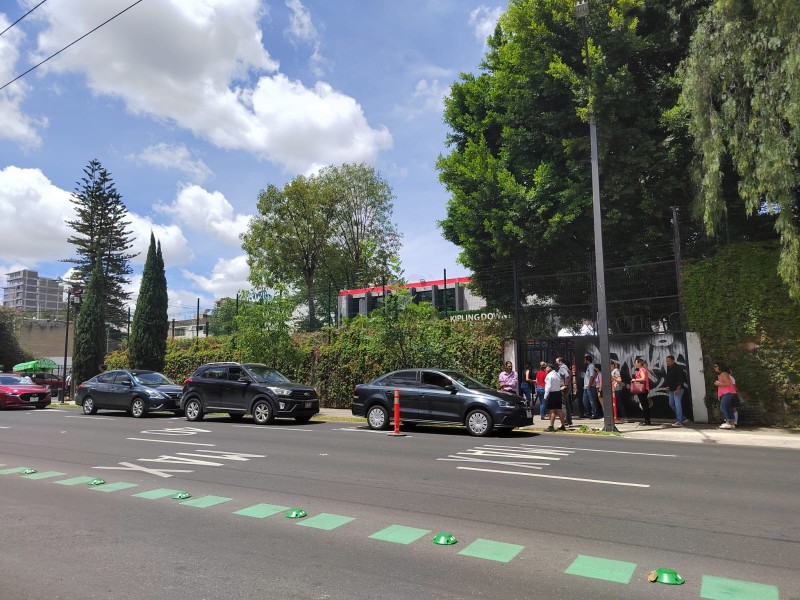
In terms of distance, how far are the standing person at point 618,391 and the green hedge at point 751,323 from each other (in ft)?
7.43

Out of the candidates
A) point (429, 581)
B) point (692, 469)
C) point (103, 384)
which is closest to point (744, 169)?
point (692, 469)

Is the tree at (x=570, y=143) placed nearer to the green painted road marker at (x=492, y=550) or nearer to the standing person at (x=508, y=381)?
the standing person at (x=508, y=381)

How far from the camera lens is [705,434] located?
1330 centimetres

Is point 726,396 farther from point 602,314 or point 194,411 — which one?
point 194,411

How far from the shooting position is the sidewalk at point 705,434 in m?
12.2

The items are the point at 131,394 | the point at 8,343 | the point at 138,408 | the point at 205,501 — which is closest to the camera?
the point at 205,501

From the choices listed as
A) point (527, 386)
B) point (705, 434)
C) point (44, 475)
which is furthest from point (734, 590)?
point (527, 386)

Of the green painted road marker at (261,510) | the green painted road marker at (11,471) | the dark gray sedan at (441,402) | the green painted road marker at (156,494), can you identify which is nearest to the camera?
the green painted road marker at (261,510)

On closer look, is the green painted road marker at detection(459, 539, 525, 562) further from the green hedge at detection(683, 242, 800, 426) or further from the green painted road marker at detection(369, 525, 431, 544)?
the green hedge at detection(683, 242, 800, 426)

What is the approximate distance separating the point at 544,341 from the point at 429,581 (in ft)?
50.2

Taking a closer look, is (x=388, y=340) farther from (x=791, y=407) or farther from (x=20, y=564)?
(x=20, y=564)

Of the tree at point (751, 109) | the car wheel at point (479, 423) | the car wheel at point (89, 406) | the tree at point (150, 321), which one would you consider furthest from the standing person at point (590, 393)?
the tree at point (150, 321)

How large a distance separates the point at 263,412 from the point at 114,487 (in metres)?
8.17

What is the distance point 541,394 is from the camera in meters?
16.9
